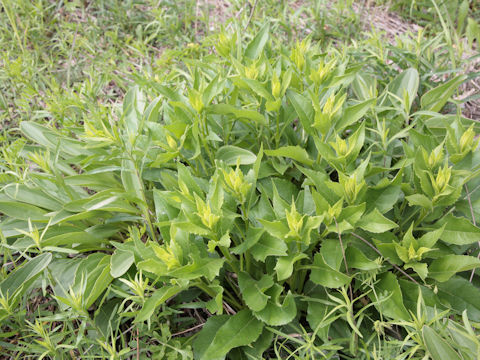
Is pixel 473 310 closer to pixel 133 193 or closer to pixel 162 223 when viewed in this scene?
pixel 162 223

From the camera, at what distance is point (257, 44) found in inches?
83.0

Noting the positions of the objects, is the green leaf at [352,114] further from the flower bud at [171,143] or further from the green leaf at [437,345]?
the green leaf at [437,345]

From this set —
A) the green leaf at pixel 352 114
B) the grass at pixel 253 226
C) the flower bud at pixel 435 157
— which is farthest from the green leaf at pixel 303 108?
the flower bud at pixel 435 157

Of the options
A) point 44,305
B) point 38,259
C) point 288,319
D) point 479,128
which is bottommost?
point 44,305

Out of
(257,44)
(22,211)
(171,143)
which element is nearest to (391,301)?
(171,143)

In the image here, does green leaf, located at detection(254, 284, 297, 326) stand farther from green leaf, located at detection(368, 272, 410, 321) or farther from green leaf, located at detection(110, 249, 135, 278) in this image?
green leaf, located at detection(110, 249, 135, 278)

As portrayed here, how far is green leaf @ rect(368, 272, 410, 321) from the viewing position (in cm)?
135

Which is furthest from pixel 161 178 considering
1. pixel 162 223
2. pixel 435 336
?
pixel 435 336

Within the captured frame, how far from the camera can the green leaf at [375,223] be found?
4.35 feet

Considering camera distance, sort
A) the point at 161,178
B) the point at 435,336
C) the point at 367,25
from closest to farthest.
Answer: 1. the point at 435,336
2. the point at 161,178
3. the point at 367,25

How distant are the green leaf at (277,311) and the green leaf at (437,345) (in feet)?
1.32

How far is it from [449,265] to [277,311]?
62cm

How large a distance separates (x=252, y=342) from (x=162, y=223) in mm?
550

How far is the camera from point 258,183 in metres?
1.68
